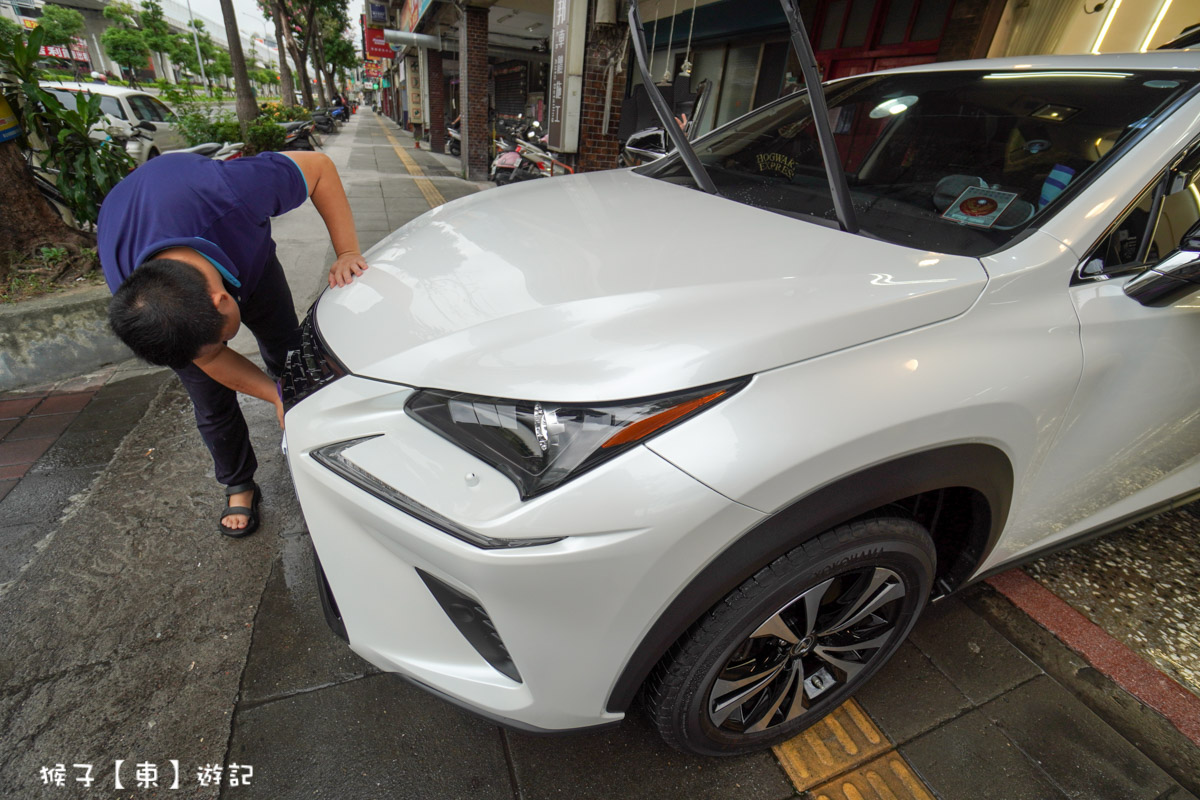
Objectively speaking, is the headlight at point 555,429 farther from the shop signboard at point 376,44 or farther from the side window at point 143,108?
the shop signboard at point 376,44

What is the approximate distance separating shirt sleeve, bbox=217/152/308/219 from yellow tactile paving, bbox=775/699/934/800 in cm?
226

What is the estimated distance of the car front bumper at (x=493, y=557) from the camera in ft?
3.37

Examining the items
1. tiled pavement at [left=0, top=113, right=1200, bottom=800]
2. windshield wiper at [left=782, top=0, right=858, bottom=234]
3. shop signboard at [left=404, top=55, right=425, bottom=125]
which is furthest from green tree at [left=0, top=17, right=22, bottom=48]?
shop signboard at [left=404, top=55, right=425, bottom=125]

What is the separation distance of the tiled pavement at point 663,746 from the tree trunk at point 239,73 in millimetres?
12733

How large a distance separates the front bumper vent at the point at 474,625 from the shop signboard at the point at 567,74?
637 cm

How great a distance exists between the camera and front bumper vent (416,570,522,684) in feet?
3.79

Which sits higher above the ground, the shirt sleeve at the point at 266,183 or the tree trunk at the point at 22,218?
the shirt sleeve at the point at 266,183

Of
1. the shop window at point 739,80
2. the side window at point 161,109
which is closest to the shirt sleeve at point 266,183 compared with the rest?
the shop window at point 739,80

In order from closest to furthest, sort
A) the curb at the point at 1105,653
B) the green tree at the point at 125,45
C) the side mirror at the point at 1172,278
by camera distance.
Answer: the side mirror at the point at 1172,278 → the curb at the point at 1105,653 → the green tree at the point at 125,45

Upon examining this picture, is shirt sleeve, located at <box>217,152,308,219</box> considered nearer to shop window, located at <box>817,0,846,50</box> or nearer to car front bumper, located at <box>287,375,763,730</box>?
car front bumper, located at <box>287,375,763,730</box>

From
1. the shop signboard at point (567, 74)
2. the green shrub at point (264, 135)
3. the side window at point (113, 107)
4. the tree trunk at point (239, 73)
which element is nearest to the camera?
the shop signboard at point (567, 74)

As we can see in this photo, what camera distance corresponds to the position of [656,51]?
11.1 metres

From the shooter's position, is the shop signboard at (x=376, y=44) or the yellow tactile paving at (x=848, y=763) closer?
the yellow tactile paving at (x=848, y=763)

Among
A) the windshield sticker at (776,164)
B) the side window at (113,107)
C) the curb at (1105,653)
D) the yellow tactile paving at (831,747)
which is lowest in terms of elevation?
the yellow tactile paving at (831,747)
